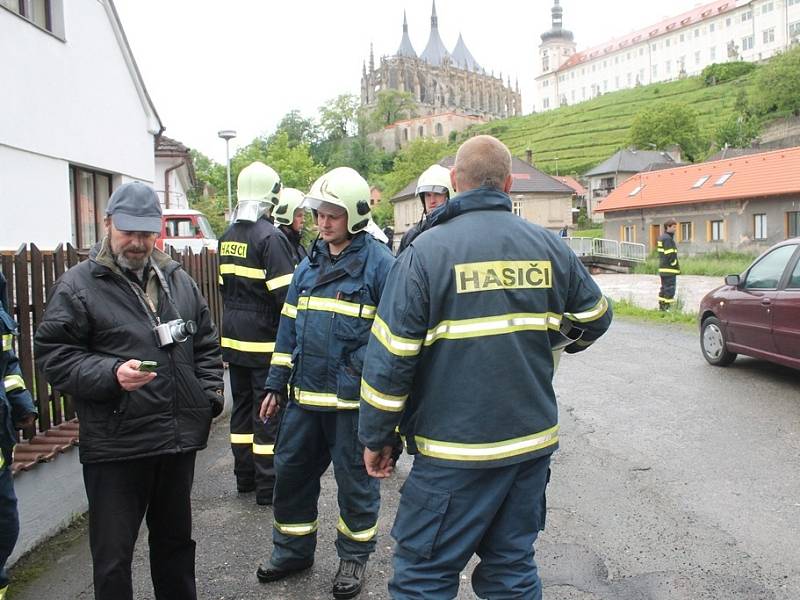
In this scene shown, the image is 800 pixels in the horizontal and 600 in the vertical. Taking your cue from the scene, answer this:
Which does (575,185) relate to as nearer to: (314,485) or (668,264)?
(668,264)

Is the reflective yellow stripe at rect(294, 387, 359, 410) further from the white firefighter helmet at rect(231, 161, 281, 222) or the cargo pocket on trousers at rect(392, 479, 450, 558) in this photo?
the white firefighter helmet at rect(231, 161, 281, 222)

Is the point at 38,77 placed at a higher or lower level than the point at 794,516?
higher

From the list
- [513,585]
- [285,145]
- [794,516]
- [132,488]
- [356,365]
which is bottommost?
[794,516]

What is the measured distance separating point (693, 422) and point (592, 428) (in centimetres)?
102

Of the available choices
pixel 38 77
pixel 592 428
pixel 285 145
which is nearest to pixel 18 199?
pixel 38 77

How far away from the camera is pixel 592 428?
7156 millimetres

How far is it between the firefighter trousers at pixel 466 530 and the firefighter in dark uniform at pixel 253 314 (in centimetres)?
239

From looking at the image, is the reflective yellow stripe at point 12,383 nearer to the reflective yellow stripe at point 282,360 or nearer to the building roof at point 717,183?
the reflective yellow stripe at point 282,360

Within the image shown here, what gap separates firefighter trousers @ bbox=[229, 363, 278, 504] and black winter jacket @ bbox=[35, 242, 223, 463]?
1.76m

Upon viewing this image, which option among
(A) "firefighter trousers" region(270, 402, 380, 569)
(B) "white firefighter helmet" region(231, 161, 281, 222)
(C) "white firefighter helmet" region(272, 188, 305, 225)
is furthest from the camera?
(C) "white firefighter helmet" region(272, 188, 305, 225)

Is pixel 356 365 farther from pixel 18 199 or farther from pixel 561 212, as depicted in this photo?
pixel 561 212

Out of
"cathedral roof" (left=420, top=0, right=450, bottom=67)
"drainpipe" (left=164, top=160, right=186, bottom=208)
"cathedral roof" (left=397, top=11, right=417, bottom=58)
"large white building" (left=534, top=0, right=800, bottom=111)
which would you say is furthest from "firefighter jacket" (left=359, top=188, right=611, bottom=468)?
"cathedral roof" (left=397, top=11, right=417, bottom=58)

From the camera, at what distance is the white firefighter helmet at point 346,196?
3.82 m

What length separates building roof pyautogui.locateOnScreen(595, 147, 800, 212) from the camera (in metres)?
38.3
